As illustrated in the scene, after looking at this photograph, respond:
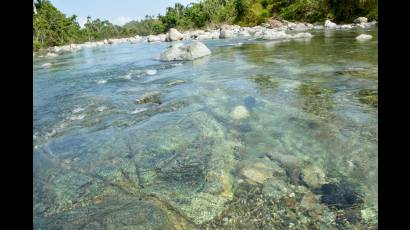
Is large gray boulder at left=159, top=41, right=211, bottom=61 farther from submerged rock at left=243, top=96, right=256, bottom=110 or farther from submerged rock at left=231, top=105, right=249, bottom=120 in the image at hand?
submerged rock at left=231, top=105, right=249, bottom=120

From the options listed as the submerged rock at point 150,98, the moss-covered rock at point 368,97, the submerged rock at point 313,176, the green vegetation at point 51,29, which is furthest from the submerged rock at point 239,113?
the green vegetation at point 51,29

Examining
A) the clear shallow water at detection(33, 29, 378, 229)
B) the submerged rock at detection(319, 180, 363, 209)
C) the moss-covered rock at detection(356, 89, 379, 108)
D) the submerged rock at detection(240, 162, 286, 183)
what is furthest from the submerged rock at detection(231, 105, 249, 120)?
the submerged rock at detection(319, 180, 363, 209)

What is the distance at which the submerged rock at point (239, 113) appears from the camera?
6347 millimetres

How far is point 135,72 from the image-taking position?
14328 millimetres

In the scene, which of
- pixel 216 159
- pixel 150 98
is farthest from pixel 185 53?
pixel 216 159

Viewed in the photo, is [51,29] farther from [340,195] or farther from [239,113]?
[340,195]

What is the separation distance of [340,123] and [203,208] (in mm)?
3338

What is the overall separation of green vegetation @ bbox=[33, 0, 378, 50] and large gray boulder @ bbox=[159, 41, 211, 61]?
29.1 metres

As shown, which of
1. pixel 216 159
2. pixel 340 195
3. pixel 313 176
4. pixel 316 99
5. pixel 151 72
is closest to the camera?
pixel 340 195

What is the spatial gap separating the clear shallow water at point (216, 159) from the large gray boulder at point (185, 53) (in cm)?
829

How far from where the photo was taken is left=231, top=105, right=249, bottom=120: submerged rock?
6.35 meters

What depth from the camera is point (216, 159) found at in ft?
15.2

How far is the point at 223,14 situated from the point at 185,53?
61751 mm

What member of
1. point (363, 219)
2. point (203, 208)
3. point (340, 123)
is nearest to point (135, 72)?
point (340, 123)
